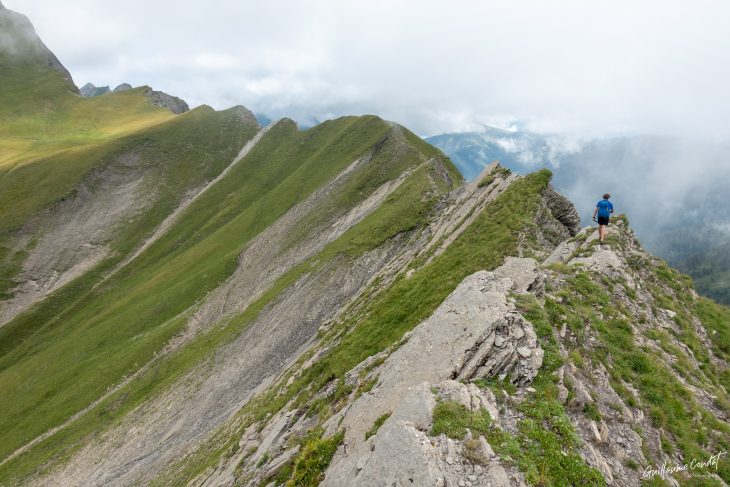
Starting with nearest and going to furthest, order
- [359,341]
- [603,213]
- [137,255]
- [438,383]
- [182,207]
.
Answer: [438,383] < [603,213] < [359,341] < [137,255] < [182,207]

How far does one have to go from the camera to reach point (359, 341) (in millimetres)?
29469

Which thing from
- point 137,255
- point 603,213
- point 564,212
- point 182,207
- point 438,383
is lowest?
point 137,255

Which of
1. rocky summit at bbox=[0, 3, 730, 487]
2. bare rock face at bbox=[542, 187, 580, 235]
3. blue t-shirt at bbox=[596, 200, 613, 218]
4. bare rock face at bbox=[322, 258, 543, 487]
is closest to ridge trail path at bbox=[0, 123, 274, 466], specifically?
rocky summit at bbox=[0, 3, 730, 487]

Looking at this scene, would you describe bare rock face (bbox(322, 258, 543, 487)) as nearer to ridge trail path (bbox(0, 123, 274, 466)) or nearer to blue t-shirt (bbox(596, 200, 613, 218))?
blue t-shirt (bbox(596, 200, 613, 218))

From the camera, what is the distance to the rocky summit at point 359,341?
13867 millimetres

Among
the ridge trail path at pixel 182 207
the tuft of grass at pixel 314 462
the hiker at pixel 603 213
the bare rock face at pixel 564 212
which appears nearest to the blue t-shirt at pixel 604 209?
the hiker at pixel 603 213

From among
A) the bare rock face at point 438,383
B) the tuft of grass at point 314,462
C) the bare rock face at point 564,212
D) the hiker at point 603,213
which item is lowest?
the tuft of grass at point 314,462

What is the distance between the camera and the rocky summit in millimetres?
13867

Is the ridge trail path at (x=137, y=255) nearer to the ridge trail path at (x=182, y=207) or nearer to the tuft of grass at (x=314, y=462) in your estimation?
the ridge trail path at (x=182, y=207)

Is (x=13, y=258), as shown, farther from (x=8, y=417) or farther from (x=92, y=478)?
(x=92, y=478)

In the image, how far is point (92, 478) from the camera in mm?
42062

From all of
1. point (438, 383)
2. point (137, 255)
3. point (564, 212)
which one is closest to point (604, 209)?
point (564, 212)

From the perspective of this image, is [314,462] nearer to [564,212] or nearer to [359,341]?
[359,341]

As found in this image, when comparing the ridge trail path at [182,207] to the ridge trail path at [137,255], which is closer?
the ridge trail path at [137,255]
